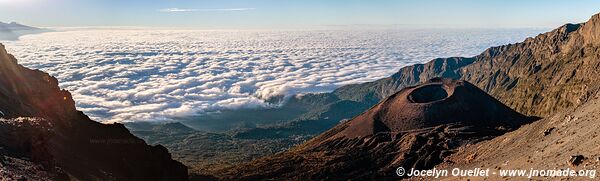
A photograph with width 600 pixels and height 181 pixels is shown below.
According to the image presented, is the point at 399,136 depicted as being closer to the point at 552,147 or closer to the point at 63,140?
the point at 552,147

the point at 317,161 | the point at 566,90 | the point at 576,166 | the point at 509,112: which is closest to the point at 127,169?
the point at 317,161

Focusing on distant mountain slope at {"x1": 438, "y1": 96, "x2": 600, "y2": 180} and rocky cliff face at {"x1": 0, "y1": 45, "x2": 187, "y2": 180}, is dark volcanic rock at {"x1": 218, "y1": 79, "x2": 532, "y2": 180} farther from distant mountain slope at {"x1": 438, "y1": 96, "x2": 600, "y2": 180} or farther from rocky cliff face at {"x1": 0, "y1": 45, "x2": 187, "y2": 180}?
rocky cliff face at {"x1": 0, "y1": 45, "x2": 187, "y2": 180}

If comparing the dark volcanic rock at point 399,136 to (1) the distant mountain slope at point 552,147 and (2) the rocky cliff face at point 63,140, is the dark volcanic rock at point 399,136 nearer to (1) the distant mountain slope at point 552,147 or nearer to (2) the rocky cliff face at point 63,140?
(1) the distant mountain slope at point 552,147

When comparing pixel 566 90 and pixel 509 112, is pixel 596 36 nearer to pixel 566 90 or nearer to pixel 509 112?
pixel 566 90

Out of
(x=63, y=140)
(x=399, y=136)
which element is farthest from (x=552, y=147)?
(x=399, y=136)

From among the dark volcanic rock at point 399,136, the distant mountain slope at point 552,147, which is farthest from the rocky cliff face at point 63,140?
the distant mountain slope at point 552,147

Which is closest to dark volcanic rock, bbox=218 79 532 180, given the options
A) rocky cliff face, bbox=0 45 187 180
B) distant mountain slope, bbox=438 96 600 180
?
distant mountain slope, bbox=438 96 600 180

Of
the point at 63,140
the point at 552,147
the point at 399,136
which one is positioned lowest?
the point at 399,136
